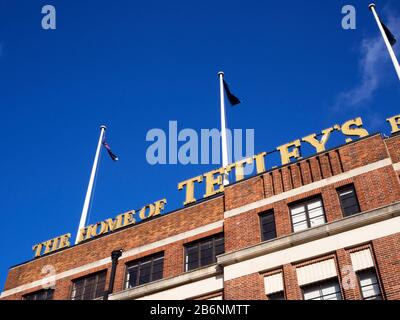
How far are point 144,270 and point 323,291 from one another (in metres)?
10.3

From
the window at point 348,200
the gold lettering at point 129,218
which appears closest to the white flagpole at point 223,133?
the gold lettering at point 129,218

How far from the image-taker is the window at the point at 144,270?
2547cm

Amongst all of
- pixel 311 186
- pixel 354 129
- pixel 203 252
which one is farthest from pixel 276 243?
pixel 354 129

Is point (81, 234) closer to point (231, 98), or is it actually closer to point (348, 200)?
point (231, 98)

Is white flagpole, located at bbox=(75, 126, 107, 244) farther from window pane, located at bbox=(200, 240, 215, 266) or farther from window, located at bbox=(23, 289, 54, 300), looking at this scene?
window pane, located at bbox=(200, 240, 215, 266)

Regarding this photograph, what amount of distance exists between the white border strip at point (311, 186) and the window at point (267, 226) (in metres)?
0.60

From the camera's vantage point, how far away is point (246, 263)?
22.1 metres

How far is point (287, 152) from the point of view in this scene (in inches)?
1022

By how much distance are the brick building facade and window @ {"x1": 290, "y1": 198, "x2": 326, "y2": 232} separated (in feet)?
0.17

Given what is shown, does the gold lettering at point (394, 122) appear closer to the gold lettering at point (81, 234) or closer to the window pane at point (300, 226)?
the window pane at point (300, 226)

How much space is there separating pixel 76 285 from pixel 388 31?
84.1 ft

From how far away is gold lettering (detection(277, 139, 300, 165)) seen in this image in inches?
1007

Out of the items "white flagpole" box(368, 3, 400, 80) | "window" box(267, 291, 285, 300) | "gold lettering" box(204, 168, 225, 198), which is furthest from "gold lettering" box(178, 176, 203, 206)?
"white flagpole" box(368, 3, 400, 80)
